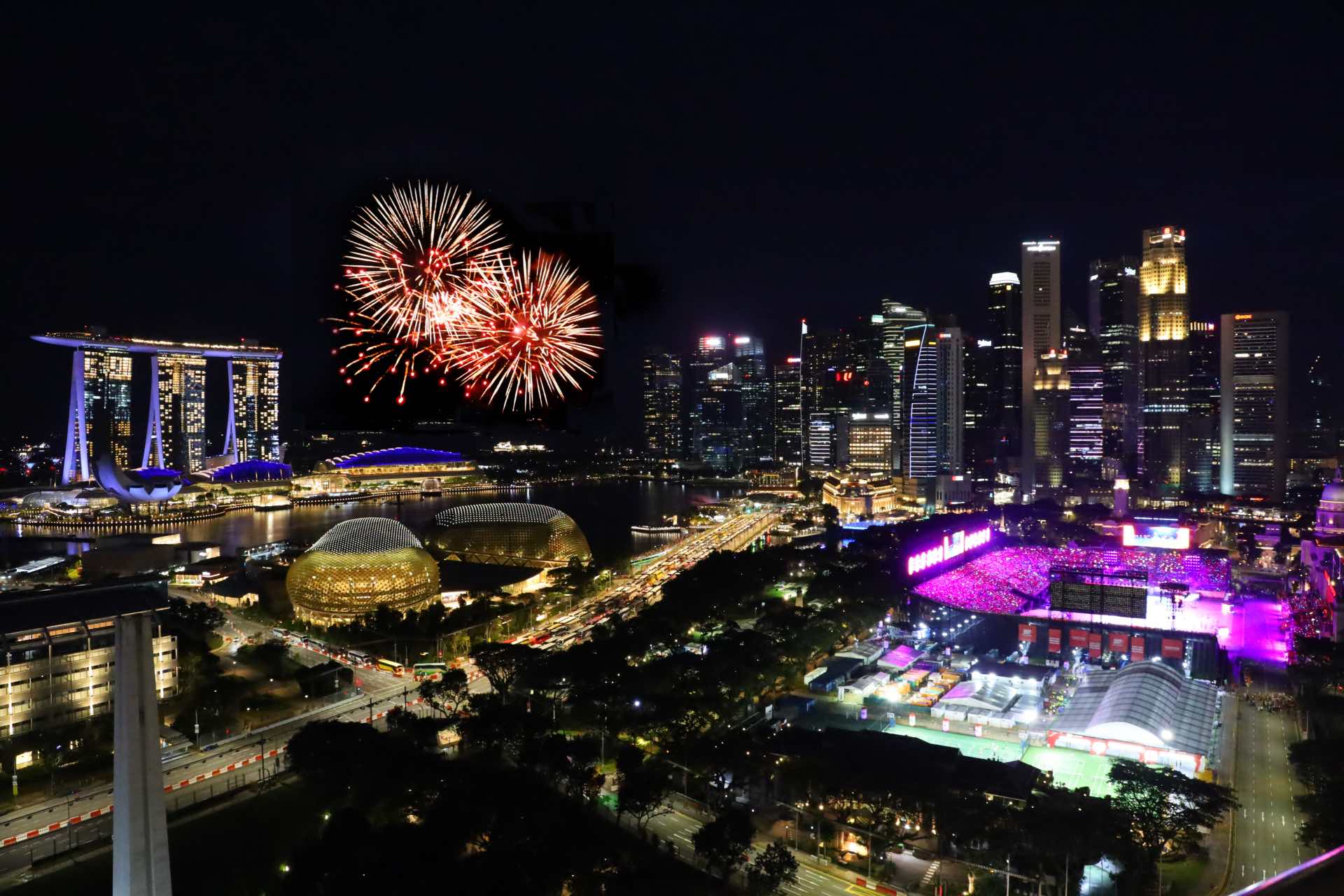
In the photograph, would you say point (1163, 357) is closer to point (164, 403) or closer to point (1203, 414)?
point (1203, 414)

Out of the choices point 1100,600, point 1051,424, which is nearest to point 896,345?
point 1051,424

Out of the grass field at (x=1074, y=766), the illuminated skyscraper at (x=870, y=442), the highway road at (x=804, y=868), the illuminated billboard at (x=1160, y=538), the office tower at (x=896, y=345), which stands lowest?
the highway road at (x=804, y=868)

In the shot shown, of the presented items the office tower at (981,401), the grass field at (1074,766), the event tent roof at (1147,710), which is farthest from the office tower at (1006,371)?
the grass field at (1074,766)

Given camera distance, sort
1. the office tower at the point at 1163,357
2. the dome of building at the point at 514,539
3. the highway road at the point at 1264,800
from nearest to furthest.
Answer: the highway road at the point at 1264,800 → the dome of building at the point at 514,539 → the office tower at the point at 1163,357

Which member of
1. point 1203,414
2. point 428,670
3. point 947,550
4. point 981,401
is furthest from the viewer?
point 981,401

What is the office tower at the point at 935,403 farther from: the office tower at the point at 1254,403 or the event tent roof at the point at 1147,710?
the event tent roof at the point at 1147,710

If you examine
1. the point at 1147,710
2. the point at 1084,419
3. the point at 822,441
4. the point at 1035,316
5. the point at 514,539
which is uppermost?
the point at 1035,316

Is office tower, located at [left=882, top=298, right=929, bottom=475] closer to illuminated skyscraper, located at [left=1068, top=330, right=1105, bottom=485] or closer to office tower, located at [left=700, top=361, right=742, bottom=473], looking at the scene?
illuminated skyscraper, located at [left=1068, top=330, right=1105, bottom=485]
